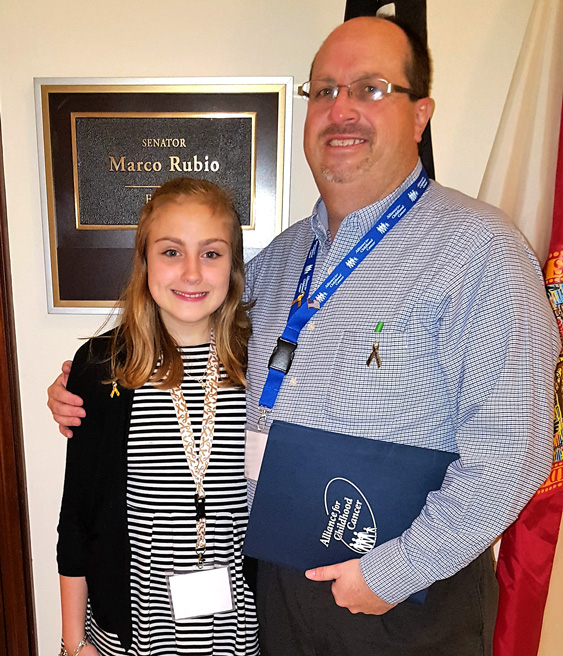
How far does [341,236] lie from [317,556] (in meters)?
0.80

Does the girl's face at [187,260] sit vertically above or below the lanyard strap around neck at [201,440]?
above

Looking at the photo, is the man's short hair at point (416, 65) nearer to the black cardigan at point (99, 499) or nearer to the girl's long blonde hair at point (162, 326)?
the girl's long blonde hair at point (162, 326)

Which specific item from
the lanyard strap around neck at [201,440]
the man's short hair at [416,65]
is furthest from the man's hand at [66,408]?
the man's short hair at [416,65]

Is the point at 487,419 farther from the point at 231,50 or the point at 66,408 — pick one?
the point at 231,50

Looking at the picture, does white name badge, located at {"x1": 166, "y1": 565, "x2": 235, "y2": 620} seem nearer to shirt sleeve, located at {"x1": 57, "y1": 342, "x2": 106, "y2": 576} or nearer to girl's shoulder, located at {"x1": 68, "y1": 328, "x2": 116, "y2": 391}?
shirt sleeve, located at {"x1": 57, "y1": 342, "x2": 106, "y2": 576}

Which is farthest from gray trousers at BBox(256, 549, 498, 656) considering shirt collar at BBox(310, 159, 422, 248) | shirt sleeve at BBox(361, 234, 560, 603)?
shirt collar at BBox(310, 159, 422, 248)

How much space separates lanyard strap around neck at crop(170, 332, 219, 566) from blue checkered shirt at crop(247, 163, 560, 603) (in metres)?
0.12

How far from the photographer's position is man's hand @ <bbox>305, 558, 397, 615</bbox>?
1.18 meters

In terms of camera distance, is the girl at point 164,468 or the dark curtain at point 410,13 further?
the dark curtain at point 410,13

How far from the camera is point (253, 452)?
4.60ft

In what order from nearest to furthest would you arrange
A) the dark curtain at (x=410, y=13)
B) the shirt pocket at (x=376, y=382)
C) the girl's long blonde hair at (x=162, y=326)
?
the shirt pocket at (x=376, y=382) → the girl's long blonde hair at (x=162, y=326) → the dark curtain at (x=410, y=13)

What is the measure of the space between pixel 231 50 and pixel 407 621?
1858 mm

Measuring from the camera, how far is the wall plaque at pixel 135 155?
1.89 m

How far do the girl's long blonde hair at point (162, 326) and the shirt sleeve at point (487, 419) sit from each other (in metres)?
0.61
